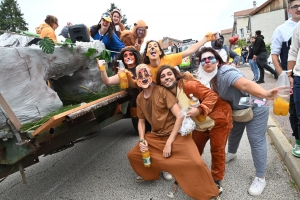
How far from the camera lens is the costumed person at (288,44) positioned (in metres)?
3.02

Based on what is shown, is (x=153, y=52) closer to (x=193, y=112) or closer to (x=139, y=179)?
(x=193, y=112)

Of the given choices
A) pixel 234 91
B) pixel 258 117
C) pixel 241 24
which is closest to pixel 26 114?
pixel 234 91

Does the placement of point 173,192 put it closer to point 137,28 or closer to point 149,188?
point 149,188

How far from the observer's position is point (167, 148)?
2.65 metres

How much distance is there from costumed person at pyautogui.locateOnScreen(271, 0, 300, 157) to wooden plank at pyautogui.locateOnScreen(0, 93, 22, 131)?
2899mm

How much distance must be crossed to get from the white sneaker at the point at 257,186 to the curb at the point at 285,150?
325 millimetres

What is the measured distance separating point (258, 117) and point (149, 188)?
4.68 ft

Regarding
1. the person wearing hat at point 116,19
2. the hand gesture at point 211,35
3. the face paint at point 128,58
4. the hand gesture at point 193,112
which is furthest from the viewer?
the person wearing hat at point 116,19

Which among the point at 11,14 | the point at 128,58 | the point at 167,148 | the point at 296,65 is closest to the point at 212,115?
the point at 167,148

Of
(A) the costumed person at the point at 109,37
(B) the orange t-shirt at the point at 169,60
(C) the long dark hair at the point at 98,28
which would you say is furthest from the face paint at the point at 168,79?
(C) the long dark hair at the point at 98,28

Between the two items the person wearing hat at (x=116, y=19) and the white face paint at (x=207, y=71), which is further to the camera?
the person wearing hat at (x=116, y=19)

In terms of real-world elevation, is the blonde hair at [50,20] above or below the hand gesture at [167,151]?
above

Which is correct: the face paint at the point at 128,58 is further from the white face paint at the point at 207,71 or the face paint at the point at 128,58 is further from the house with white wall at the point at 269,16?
the house with white wall at the point at 269,16

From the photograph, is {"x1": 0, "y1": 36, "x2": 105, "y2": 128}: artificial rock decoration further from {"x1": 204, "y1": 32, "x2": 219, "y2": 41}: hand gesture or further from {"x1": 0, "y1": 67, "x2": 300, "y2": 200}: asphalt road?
{"x1": 204, "y1": 32, "x2": 219, "y2": 41}: hand gesture
